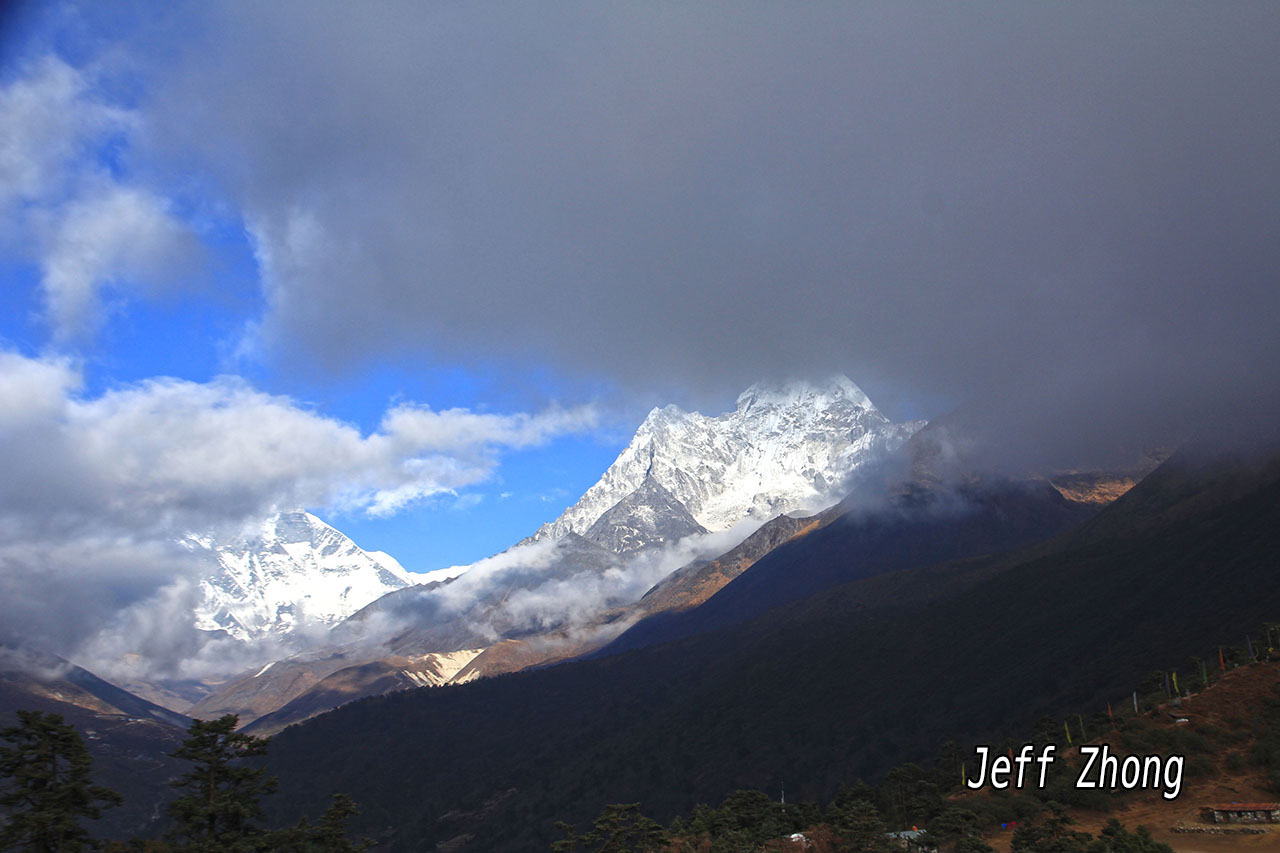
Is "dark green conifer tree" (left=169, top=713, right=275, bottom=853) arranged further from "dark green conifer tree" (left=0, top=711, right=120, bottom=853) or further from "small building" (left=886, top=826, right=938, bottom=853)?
"small building" (left=886, top=826, right=938, bottom=853)

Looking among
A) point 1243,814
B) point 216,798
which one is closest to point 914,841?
point 1243,814

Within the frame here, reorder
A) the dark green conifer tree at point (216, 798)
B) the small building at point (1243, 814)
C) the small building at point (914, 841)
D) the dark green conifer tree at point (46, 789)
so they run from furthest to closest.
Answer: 1. the small building at point (914, 841)
2. the small building at point (1243, 814)
3. the dark green conifer tree at point (216, 798)
4. the dark green conifer tree at point (46, 789)

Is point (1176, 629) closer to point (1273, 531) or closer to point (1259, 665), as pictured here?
point (1273, 531)

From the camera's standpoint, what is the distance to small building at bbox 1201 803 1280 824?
5853 cm

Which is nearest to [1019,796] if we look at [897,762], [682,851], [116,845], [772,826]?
[772,826]

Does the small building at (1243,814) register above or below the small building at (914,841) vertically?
above

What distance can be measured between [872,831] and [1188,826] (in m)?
20.6

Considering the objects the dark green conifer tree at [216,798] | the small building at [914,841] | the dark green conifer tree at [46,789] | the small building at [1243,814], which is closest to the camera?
the dark green conifer tree at [46,789]

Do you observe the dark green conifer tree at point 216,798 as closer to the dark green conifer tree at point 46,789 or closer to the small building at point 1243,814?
the dark green conifer tree at point 46,789

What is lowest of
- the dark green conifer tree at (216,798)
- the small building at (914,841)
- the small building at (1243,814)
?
the small building at (914,841)

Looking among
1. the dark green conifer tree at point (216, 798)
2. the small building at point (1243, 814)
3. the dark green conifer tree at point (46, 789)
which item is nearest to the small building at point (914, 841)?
the small building at point (1243, 814)

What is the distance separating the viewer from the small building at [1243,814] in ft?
192

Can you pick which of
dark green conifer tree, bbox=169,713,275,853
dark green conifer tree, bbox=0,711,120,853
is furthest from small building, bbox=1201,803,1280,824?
dark green conifer tree, bbox=0,711,120,853

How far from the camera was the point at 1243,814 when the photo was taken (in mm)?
59250
